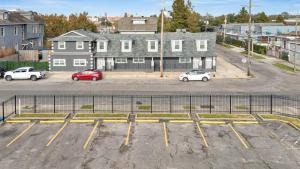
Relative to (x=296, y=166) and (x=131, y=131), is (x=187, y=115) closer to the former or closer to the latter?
(x=131, y=131)

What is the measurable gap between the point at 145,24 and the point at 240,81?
34.3m

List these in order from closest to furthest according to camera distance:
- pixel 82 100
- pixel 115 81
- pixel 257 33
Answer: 1. pixel 82 100
2. pixel 115 81
3. pixel 257 33

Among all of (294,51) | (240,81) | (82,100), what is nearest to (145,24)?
(294,51)

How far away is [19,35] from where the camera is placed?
7444 centimetres

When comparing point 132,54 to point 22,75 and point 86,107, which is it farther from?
→ point 86,107

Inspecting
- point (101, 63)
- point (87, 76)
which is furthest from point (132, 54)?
point (87, 76)

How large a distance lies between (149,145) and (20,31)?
59405 mm

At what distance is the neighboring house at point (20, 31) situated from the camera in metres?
68.1

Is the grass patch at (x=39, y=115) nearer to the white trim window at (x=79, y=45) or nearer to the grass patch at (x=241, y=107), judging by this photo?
the grass patch at (x=241, y=107)

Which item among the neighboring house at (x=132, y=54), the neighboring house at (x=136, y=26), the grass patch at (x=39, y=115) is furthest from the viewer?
the neighboring house at (x=136, y=26)

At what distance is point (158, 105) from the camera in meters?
32.9

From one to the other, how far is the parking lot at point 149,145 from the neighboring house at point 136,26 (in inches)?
2002

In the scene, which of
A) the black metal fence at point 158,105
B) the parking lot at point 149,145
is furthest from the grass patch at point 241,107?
the parking lot at point 149,145

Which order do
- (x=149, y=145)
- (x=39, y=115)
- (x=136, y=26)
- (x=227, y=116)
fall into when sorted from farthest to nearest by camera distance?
(x=136, y=26)
(x=39, y=115)
(x=227, y=116)
(x=149, y=145)
